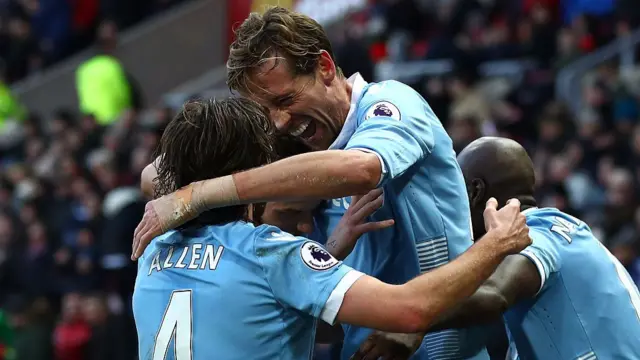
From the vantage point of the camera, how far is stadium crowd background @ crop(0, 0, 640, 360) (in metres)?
11.1

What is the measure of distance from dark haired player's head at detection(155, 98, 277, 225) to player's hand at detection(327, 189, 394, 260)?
0.56m

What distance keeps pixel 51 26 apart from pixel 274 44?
14.7 meters

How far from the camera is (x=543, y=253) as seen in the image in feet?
14.1

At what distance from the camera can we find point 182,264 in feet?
12.2

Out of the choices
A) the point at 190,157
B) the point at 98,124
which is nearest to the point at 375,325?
the point at 190,157

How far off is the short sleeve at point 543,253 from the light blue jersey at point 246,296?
2.89 ft

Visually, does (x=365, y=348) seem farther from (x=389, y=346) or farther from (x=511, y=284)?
(x=511, y=284)

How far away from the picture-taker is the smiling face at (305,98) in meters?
4.30

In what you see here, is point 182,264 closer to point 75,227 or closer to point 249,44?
point 249,44

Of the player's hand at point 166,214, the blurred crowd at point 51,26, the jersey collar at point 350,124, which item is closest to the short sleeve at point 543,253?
the jersey collar at point 350,124

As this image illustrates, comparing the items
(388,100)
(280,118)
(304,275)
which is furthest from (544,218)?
(304,275)

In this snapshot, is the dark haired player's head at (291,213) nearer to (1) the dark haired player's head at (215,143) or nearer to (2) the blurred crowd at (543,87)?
(1) the dark haired player's head at (215,143)

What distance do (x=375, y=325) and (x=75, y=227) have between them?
Result: 983 cm

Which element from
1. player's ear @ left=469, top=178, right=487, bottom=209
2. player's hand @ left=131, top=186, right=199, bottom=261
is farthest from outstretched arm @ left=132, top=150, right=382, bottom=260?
player's ear @ left=469, top=178, right=487, bottom=209
